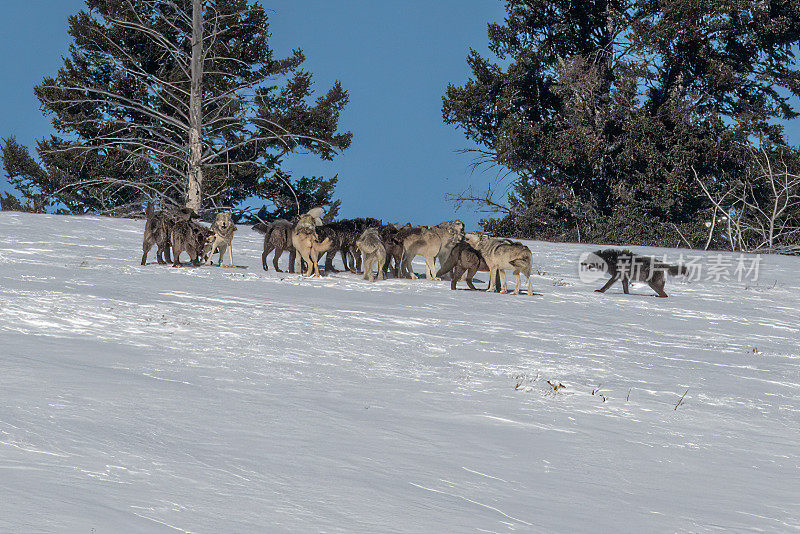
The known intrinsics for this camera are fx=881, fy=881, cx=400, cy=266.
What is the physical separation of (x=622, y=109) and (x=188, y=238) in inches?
934

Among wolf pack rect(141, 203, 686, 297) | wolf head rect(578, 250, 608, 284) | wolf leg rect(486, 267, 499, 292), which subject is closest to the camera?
wolf leg rect(486, 267, 499, 292)

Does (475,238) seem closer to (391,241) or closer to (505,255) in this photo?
(505,255)

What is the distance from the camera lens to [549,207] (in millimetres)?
35969

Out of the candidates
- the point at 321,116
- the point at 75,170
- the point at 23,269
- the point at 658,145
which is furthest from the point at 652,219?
the point at 23,269

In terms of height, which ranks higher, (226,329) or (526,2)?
(526,2)

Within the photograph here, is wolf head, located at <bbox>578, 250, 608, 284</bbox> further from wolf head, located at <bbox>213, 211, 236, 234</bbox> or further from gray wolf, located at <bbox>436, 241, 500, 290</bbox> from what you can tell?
wolf head, located at <bbox>213, 211, 236, 234</bbox>

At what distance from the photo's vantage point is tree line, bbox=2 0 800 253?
3400 cm

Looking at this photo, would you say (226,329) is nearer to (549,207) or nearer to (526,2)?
(549,207)

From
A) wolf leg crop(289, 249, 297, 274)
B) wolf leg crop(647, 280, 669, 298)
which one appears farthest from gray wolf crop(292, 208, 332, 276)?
wolf leg crop(647, 280, 669, 298)

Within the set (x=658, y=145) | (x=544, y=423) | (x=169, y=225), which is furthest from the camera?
(x=658, y=145)

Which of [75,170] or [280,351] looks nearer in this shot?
[280,351]

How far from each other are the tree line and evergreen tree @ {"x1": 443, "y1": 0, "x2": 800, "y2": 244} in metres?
0.07

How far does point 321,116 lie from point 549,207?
9916 mm

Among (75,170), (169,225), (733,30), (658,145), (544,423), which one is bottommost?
(544,423)
